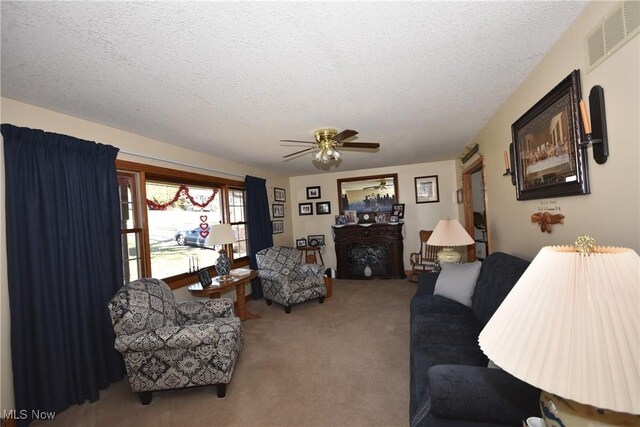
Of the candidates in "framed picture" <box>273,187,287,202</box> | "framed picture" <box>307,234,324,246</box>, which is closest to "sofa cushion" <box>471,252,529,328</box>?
"framed picture" <box>307,234,324,246</box>

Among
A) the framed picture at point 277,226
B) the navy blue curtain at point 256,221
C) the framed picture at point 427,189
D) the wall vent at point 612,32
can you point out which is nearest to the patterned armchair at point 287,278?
the navy blue curtain at point 256,221

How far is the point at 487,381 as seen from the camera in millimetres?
1239

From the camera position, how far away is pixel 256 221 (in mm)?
4887

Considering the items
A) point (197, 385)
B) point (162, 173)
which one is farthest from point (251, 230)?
point (197, 385)

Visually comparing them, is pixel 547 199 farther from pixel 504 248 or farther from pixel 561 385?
pixel 561 385

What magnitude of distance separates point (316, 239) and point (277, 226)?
983 millimetres

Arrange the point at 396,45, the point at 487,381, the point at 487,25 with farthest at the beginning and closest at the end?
1. the point at 396,45
2. the point at 487,25
3. the point at 487,381

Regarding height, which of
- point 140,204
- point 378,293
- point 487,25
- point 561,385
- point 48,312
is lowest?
point 378,293

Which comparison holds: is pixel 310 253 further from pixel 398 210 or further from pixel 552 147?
pixel 552 147

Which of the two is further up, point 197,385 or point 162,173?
point 162,173

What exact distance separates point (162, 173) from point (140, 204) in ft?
1.47

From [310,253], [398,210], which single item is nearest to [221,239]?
[310,253]

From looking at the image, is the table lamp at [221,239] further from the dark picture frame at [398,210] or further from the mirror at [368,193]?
the dark picture frame at [398,210]

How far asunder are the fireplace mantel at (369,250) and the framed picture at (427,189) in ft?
2.43
